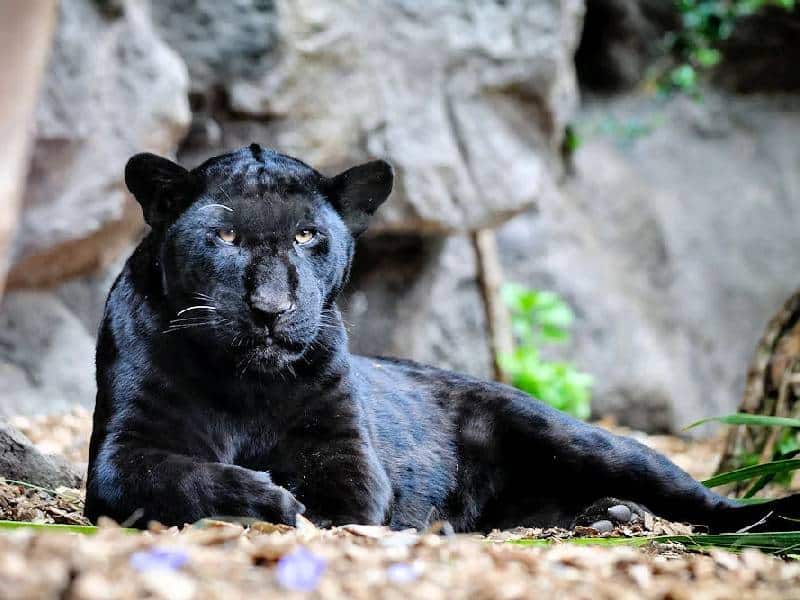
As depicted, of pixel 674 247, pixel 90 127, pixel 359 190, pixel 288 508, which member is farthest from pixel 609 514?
pixel 674 247

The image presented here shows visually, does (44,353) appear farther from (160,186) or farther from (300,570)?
(300,570)

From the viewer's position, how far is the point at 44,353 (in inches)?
238

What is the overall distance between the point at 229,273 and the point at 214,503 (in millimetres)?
648

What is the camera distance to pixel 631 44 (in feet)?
31.0

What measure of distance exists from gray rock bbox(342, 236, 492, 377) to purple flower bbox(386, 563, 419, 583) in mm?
5585

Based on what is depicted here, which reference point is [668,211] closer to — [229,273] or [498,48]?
[498,48]

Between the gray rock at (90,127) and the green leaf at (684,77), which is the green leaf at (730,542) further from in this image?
the green leaf at (684,77)

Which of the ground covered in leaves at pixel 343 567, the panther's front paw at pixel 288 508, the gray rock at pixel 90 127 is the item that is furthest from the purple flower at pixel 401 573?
the gray rock at pixel 90 127

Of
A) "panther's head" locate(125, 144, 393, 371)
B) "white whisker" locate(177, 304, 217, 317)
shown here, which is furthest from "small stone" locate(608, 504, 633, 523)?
"white whisker" locate(177, 304, 217, 317)

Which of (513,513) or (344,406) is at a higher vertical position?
(344,406)

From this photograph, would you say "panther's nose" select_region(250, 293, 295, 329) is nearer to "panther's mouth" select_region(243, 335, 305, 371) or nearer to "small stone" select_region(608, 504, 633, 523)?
"panther's mouth" select_region(243, 335, 305, 371)

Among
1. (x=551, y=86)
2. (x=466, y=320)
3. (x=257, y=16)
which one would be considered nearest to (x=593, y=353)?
(x=466, y=320)

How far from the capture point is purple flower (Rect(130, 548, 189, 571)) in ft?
5.55

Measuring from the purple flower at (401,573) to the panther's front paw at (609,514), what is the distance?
155cm
